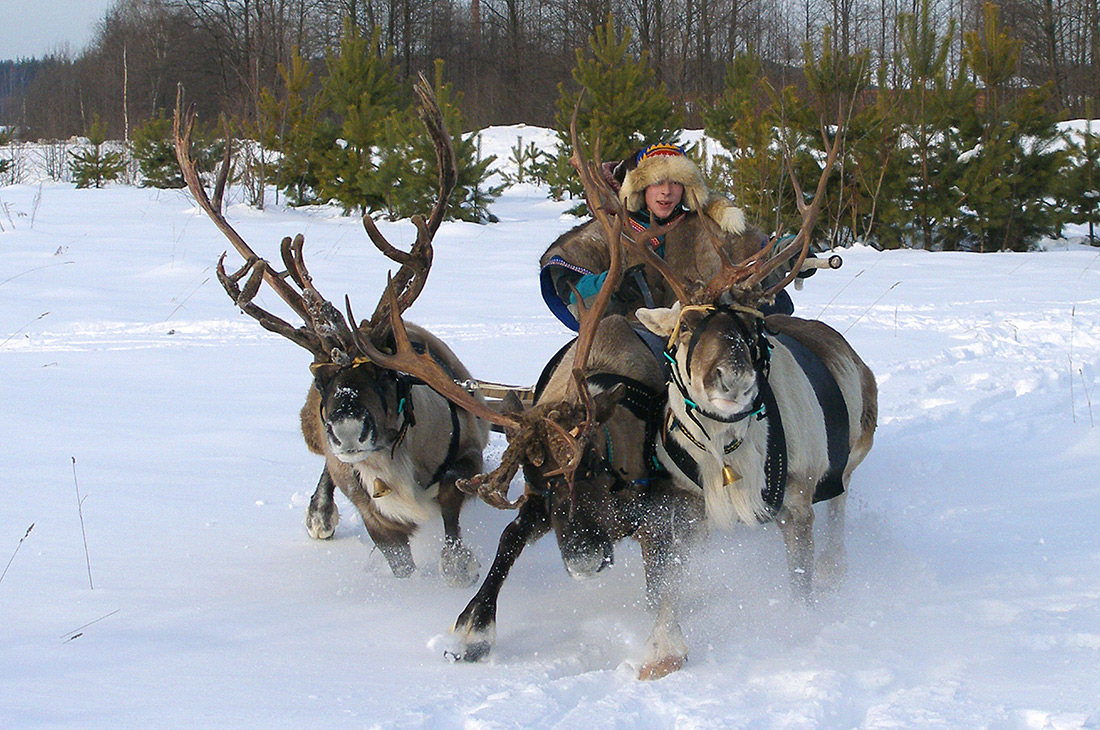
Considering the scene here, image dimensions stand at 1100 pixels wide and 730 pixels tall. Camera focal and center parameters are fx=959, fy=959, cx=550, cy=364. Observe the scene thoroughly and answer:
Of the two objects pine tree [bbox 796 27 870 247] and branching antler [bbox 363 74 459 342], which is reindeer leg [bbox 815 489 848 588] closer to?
branching antler [bbox 363 74 459 342]

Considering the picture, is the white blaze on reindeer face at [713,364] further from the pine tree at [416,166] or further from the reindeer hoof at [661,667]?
the pine tree at [416,166]

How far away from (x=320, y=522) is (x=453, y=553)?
86 cm

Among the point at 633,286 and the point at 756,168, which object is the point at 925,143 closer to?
the point at 756,168

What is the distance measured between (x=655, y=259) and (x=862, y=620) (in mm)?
1528

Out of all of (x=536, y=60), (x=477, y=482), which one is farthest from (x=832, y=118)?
(x=536, y=60)

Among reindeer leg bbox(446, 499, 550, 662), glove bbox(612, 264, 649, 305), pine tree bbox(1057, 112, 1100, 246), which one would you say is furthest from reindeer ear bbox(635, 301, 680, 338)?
pine tree bbox(1057, 112, 1100, 246)

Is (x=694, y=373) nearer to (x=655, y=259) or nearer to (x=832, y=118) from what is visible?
(x=655, y=259)

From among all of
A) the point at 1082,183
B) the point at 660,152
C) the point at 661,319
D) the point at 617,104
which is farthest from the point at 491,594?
the point at 1082,183

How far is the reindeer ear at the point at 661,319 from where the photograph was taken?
11.6 ft

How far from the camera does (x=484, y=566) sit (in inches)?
174

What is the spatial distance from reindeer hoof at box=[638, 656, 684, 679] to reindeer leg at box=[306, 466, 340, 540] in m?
1.98

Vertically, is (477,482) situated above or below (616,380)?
below

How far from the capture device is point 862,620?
3514 mm

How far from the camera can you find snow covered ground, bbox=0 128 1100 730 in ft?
9.18
